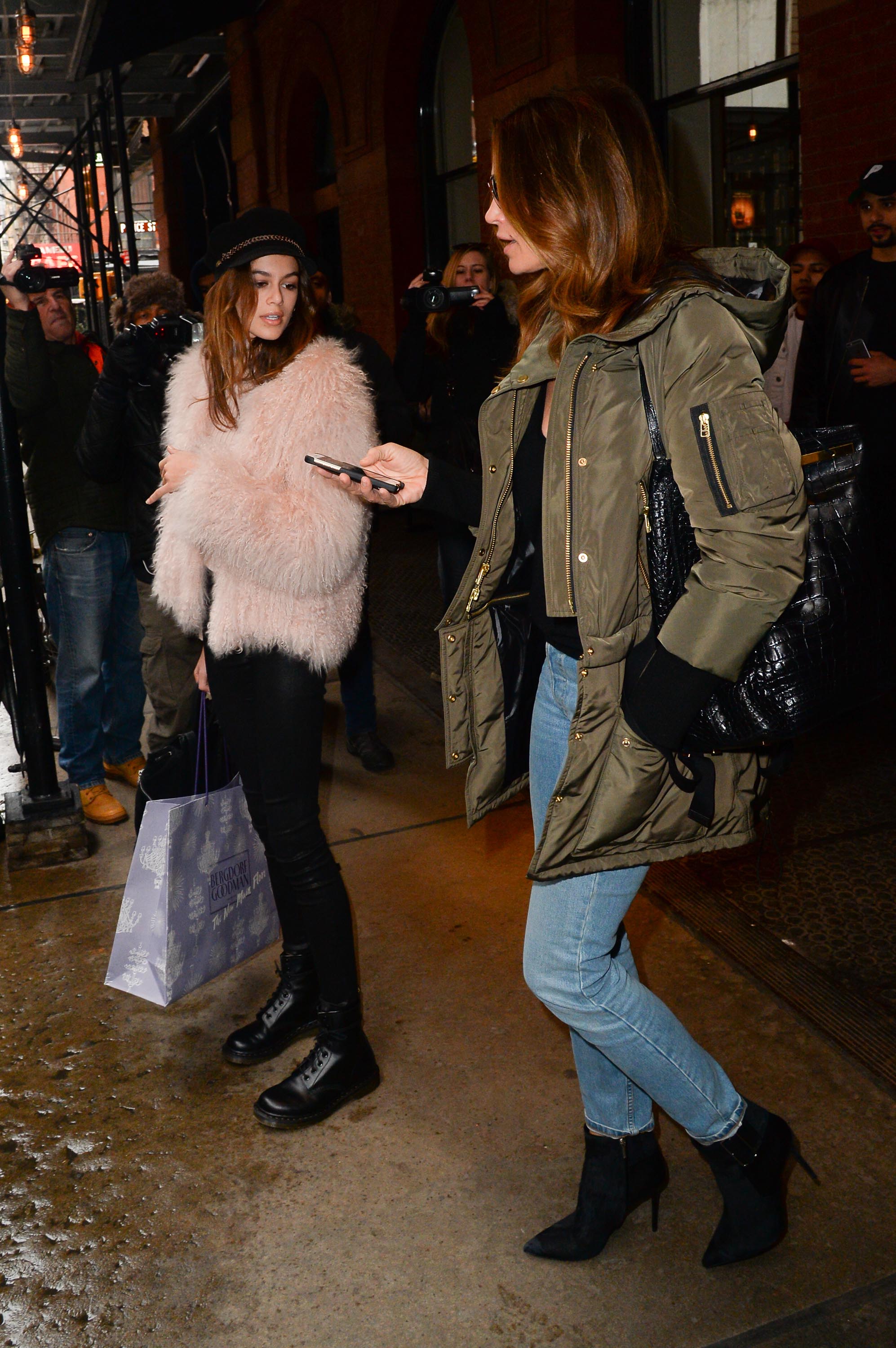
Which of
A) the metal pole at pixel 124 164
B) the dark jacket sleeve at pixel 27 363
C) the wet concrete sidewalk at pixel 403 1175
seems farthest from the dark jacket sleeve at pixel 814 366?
the metal pole at pixel 124 164

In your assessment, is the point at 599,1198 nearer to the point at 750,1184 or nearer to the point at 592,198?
the point at 750,1184

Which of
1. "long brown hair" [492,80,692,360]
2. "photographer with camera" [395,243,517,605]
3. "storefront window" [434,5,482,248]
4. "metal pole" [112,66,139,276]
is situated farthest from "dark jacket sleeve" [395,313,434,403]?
"metal pole" [112,66,139,276]

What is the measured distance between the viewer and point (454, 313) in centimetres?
555

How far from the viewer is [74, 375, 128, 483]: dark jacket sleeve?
3.92 m

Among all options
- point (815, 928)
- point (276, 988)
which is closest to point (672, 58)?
point (815, 928)

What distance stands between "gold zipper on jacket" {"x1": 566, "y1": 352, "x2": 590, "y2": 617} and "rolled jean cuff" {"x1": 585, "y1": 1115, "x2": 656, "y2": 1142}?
1.07m

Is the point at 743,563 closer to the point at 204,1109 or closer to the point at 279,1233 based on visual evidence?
the point at 279,1233

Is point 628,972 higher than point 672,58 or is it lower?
lower

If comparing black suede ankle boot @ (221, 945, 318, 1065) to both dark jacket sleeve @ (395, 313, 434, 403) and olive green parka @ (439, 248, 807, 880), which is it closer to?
olive green parka @ (439, 248, 807, 880)

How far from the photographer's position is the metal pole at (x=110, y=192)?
13.0 m

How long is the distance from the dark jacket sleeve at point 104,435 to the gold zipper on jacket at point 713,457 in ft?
8.87

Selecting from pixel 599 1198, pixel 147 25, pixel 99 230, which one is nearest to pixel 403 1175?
pixel 599 1198

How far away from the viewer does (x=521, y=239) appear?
190cm

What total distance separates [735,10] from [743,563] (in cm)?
697
